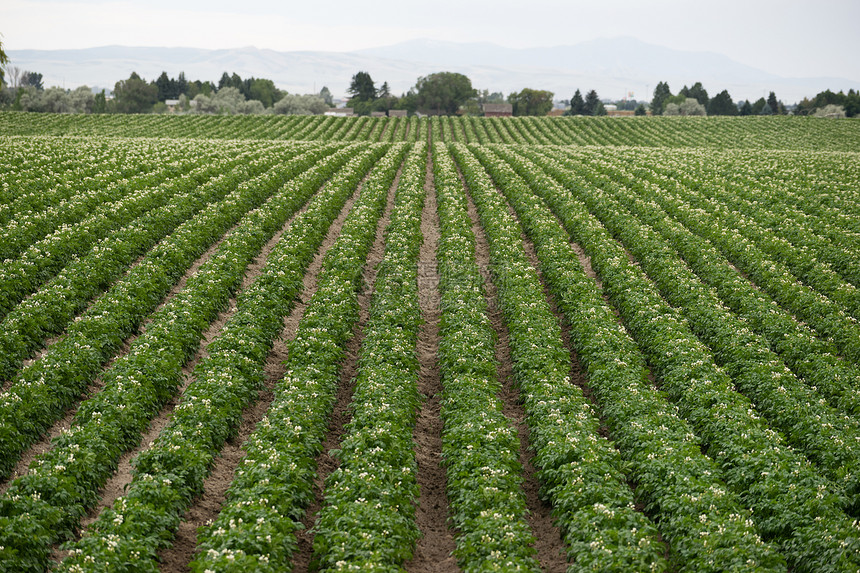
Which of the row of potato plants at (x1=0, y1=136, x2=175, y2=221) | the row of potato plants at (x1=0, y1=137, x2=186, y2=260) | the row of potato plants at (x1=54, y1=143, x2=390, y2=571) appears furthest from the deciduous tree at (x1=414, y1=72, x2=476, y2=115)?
the row of potato plants at (x1=54, y1=143, x2=390, y2=571)

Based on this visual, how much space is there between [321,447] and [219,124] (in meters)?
84.1

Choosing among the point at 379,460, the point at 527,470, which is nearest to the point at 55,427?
the point at 379,460

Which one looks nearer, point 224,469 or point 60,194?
point 224,469

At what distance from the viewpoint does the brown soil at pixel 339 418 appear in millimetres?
11281

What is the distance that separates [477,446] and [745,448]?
5461mm

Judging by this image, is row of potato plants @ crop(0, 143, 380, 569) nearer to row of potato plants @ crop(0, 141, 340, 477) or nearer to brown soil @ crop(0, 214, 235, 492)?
brown soil @ crop(0, 214, 235, 492)

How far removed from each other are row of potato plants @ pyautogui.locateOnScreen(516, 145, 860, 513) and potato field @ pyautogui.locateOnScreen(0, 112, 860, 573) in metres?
0.08

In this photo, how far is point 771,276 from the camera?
76.4 ft

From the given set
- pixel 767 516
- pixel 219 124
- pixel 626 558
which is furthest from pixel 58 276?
pixel 219 124

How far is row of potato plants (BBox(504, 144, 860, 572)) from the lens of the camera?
10.3 meters

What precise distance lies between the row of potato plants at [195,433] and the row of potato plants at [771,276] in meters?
16.8

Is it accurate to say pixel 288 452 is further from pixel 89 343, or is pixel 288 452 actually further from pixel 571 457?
pixel 89 343

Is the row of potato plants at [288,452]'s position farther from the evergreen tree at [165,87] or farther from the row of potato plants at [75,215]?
the evergreen tree at [165,87]

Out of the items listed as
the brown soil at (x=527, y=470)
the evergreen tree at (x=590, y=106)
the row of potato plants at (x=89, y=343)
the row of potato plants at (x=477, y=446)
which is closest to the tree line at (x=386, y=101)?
the evergreen tree at (x=590, y=106)
